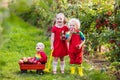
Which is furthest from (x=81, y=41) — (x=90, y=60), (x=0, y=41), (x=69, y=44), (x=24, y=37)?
(x=0, y=41)

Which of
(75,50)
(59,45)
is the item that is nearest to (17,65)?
(59,45)

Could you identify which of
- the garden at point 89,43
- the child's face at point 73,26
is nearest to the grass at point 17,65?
the garden at point 89,43

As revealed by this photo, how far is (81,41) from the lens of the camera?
7.17 m

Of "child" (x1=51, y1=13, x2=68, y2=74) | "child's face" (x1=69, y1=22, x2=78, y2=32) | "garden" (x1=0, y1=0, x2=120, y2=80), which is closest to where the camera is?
"garden" (x1=0, y1=0, x2=120, y2=80)

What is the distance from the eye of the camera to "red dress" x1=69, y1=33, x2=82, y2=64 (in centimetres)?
714

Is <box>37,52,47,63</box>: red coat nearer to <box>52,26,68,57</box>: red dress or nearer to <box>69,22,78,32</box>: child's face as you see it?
<box>52,26,68,57</box>: red dress

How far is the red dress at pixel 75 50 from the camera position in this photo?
7145 millimetres

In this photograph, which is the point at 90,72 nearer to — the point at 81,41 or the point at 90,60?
the point at 81,41

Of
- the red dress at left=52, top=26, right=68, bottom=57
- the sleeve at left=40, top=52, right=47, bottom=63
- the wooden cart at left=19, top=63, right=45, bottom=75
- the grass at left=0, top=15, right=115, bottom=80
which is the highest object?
the red dress at left=52, top=26, right=68, bottom=57

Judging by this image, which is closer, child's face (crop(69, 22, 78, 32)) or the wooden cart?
child's face (crop(69, 22, 78, 32))

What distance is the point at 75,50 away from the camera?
282 inches

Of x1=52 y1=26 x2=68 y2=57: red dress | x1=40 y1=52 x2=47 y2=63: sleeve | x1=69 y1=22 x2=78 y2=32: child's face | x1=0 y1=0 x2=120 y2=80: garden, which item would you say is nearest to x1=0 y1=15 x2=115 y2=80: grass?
x1=0 y1=0 x2=120 y2=80: garden

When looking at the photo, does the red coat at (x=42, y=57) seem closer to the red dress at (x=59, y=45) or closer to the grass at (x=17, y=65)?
the red dress at (x=59, y=45)

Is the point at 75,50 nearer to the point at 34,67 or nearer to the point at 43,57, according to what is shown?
the point at 43,57
